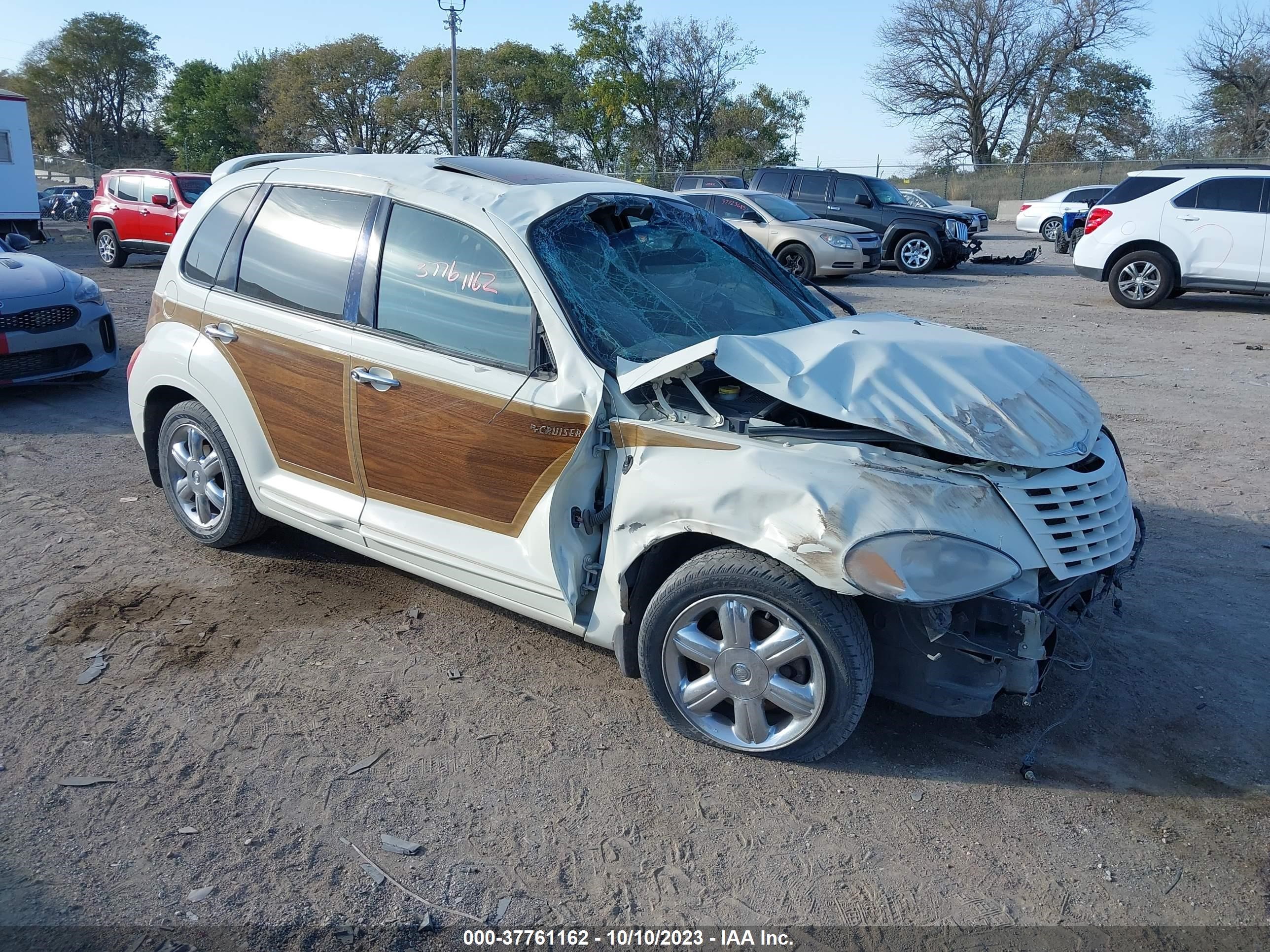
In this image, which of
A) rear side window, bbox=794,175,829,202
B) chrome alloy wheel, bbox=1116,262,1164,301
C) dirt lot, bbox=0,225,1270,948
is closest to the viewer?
dirt lot, bbox=0,225,1270,948

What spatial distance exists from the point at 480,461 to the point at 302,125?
56.3 meters

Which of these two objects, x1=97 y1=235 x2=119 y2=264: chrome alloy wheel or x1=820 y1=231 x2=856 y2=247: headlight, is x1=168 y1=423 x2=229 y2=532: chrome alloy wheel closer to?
x1=820 y1=231 x2=856 y2=247: headlight

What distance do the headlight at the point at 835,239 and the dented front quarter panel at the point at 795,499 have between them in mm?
14027

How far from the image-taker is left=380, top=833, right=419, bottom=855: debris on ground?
2.92 meters

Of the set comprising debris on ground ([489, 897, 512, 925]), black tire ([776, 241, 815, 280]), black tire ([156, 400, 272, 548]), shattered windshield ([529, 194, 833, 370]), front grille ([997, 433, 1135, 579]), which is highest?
shattered windshield ([529, 194, 833, 370])

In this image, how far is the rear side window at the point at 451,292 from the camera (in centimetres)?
371

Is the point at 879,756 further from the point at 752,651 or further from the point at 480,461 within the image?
the point at 480,461

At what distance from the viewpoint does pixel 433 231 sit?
3961 millimetres

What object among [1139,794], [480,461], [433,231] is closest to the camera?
[1139,794]

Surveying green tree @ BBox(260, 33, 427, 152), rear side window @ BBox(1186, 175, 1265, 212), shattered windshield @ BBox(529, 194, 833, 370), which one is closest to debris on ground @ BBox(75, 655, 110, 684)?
shattered windshield @ BBox(529, 194, 833, 370)

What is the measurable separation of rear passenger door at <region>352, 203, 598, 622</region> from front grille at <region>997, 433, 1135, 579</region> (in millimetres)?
1451

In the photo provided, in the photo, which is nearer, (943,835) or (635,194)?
(943,835)

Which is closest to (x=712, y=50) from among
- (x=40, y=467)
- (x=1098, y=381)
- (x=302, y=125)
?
(x=302, y=125)

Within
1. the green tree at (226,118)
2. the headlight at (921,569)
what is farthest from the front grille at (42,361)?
the green tree at (226,118)
